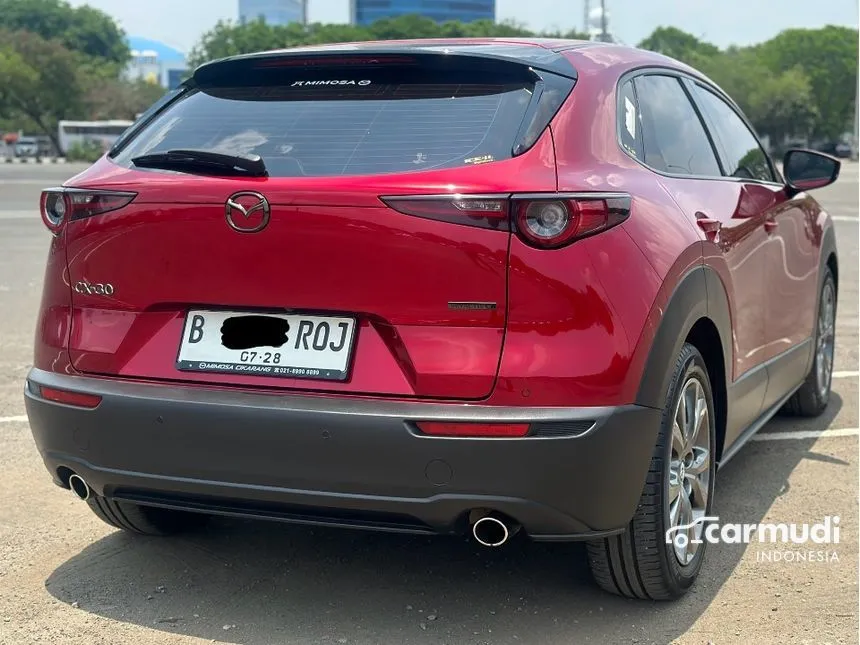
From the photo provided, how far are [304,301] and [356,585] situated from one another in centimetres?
107

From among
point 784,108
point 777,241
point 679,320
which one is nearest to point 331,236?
point 679,320

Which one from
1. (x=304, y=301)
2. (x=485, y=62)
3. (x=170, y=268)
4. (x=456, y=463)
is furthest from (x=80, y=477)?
(x=485, y=62)

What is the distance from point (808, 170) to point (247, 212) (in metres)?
2.92

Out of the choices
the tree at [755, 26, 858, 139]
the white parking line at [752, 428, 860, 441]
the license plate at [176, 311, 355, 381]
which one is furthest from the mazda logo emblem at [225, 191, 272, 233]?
the tree at [755, 26, 858, 139]

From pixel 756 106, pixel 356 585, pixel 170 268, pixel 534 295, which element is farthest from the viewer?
pixel 756 106

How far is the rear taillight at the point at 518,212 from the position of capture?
8.96 ft

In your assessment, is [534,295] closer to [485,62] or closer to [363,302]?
[363,302]

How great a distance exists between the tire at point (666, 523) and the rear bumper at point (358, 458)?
129 millimetres

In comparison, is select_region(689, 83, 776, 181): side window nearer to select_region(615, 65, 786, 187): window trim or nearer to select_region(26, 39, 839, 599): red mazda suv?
select_region(615, 65, 786, 187): window trim

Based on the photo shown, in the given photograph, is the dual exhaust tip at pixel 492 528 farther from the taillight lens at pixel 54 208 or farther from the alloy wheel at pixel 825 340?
the alloy wheel at pixel 825 340

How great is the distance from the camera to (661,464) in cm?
307

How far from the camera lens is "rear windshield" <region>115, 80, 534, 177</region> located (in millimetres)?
2893

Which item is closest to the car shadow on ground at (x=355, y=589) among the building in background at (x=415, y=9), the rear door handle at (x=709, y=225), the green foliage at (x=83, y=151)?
the rear door handle at (x=709, y=225)

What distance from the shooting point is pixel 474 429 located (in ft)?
8.88
